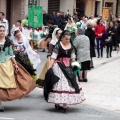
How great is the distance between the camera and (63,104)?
873 cm

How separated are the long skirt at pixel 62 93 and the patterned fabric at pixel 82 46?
3.42m

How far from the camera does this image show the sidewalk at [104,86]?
32.6 feet

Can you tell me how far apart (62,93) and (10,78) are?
1012mm

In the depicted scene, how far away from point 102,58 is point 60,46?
10528mm

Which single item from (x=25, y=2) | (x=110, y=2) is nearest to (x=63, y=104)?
(x=25, y=2)

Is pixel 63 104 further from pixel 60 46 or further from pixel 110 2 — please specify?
pixel 110 2

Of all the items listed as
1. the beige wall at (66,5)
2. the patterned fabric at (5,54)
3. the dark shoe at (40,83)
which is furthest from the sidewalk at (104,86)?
the beige wall at (66,5)

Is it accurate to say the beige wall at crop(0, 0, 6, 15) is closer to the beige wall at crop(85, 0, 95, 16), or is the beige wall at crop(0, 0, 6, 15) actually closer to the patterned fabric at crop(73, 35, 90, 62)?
the beige wall at crop(85, 0, 95, 16)

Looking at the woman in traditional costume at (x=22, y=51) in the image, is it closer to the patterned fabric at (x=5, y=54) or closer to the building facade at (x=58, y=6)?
the patterned fabric at (x=5, y=54)

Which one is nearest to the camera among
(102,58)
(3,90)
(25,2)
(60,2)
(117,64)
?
(3,90)

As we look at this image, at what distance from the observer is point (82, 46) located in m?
12.1

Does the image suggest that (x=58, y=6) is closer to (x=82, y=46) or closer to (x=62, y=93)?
(x=82, y=46)

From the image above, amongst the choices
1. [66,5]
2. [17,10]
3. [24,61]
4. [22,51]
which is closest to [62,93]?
[24,61]

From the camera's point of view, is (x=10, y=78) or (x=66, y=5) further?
(x=66, y=5)
